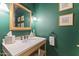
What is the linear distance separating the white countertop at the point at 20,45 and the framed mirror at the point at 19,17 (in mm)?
154

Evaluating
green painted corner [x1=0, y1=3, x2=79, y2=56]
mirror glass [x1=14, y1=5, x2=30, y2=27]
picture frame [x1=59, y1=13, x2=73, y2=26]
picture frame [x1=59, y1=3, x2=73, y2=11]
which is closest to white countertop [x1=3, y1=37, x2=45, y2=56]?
green painted corner [x1=0, y1=3, x2=79, y2=56]

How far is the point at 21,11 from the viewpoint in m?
1.45

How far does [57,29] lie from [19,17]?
1.53 feet

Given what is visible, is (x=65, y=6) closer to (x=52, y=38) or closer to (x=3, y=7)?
(x=52, y=38)

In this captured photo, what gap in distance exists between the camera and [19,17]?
1.43m

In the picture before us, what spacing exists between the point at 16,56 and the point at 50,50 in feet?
1.38

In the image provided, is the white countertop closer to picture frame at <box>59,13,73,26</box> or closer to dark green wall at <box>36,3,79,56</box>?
dark green wall at <box>36,3,79,56</box>

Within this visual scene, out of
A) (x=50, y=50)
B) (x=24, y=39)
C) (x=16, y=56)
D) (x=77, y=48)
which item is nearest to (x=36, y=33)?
(x=24, y=39)

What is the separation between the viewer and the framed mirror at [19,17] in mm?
1401

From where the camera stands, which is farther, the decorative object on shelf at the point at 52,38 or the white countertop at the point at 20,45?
the decorative object on shelf at the point at 52,38

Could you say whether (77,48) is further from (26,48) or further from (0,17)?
(0,17)

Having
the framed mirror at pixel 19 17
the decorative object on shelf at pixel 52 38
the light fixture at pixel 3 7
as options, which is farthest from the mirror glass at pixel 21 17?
the decorative object on shelf at pixel 52 38

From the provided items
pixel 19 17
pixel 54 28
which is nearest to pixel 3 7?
pixel 19 17

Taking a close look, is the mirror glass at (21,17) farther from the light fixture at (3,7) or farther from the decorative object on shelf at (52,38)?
the decorative object on shelf at (52,38)
